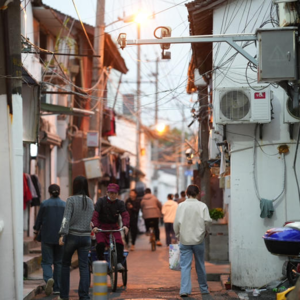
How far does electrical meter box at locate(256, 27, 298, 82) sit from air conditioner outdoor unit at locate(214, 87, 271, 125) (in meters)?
1.92

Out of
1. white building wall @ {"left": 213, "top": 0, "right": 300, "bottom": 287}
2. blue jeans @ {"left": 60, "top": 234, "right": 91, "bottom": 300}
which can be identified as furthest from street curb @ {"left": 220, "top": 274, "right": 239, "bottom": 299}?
blue jeans @ {"left": 60, "top": 234, "right": 91, "bottom": 300}

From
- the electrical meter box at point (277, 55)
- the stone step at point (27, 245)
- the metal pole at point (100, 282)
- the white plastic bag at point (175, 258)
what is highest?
the electrical meter box at point (277, 55)

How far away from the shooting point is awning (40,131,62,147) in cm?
1912

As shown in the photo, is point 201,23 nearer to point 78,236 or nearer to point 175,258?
point 175,258

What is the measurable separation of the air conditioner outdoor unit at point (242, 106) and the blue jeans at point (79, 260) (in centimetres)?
339

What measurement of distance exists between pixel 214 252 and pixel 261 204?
5546mm

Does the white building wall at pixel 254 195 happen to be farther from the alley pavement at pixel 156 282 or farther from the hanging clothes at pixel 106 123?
the hanging clothes at pixel 106 123

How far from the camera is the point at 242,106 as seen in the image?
10984 mm

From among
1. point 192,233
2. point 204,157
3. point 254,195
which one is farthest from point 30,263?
point 204,157

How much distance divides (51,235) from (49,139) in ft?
28.8

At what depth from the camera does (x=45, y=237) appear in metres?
11.4

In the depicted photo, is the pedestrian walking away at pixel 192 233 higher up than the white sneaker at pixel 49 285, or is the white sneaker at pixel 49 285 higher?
the pedestrian walking away at pixel 192 233

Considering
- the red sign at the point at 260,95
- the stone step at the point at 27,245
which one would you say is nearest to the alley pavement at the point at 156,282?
the stone step at the point at 27,245

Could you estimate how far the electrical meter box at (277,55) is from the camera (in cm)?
884
